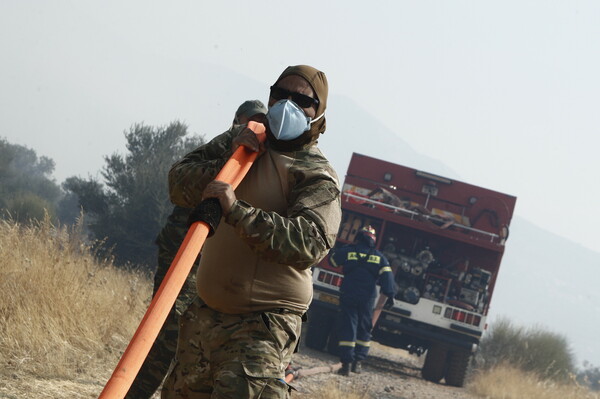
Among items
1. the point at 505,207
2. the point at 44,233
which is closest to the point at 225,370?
the point at 44,233

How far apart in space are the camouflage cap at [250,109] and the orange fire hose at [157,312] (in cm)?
263

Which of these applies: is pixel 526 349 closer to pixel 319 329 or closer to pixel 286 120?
pixel 319 329

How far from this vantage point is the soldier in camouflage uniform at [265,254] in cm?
314

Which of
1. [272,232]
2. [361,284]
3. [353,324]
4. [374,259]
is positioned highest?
[374,259]

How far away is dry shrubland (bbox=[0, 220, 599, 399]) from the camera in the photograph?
598cm

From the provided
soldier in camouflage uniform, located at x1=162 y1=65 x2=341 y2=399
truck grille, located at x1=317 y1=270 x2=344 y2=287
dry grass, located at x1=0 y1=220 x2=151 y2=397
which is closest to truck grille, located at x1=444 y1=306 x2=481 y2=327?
truck grille, located at x1=317 y1=270 x2=344 y2=287

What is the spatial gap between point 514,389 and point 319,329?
3.06 metres

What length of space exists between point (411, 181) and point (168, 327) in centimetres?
1113

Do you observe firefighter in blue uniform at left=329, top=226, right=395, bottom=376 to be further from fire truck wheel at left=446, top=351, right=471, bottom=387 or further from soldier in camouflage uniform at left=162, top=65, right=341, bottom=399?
soldier in camouflage uniform at left=162, top=65, right=341, bottom=399

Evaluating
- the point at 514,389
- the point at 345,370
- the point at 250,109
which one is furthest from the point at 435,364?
the point at 250,109

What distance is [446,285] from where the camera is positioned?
14.7m

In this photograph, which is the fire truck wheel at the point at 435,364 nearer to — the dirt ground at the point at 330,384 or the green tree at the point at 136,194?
the dirt ground at the point at 330,384

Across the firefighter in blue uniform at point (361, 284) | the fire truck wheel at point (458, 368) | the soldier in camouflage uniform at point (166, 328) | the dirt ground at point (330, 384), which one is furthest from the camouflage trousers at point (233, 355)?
the fire truck wheel at point (458, 368)

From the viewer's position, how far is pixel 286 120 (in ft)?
10.8
